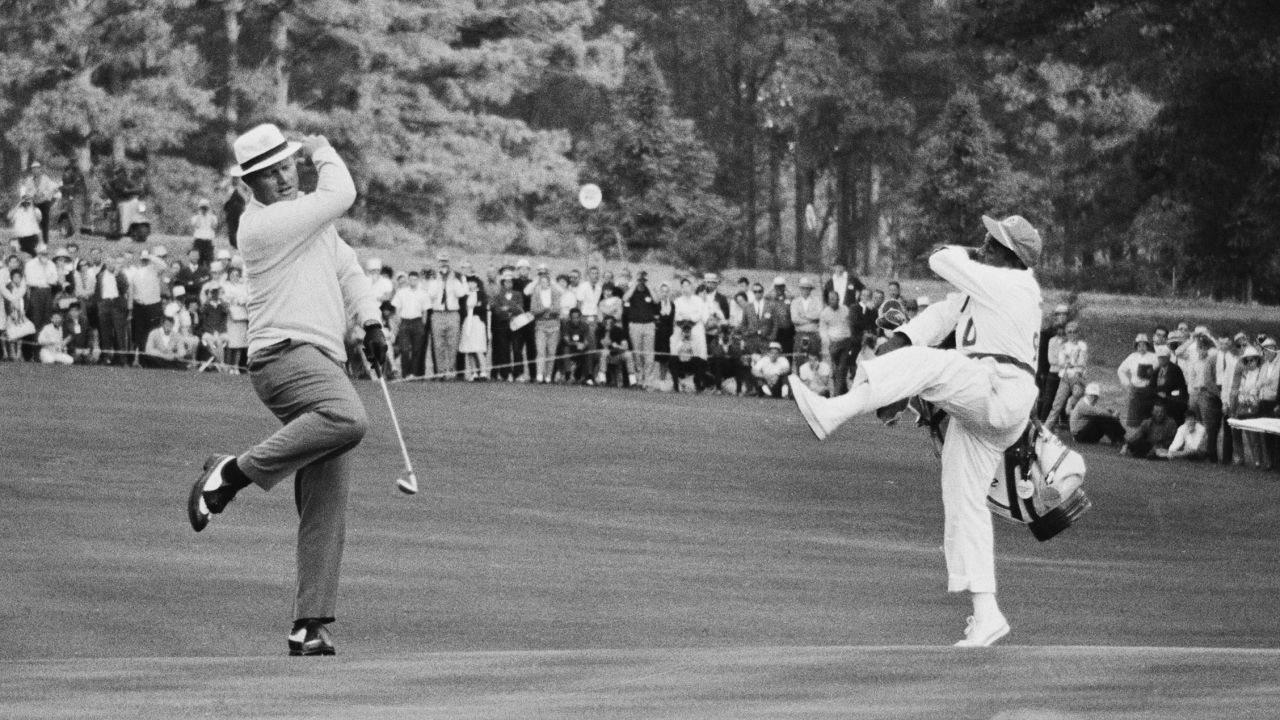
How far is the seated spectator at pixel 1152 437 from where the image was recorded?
2698 cm

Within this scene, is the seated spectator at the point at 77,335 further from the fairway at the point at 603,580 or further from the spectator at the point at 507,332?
the fairway at the point at 603,580

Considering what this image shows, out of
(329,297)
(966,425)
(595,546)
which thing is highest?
(329,297)

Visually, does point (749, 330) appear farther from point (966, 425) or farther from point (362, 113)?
point (966, 425)

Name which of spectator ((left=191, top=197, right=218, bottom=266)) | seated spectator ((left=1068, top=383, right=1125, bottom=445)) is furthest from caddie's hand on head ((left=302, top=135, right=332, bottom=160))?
spectator ((left=191, top=197, right=218, bottom=266))

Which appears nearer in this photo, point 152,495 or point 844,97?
point 152,495

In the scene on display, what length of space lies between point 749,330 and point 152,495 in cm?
2186

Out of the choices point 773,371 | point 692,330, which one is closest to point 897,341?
point 773,371

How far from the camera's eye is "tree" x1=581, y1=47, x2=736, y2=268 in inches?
2295

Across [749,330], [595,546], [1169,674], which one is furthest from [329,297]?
[749,330]

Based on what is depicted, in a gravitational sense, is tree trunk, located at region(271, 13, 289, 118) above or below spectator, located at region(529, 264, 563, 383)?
above

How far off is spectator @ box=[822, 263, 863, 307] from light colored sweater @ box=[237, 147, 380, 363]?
86.4ft

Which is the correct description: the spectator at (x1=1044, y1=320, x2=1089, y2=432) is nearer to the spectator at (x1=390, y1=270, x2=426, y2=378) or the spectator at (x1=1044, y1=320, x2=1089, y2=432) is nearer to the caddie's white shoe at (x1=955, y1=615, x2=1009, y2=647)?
the spectator at (x1=390, y1=270, x2=426, y2=378)

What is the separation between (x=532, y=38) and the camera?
57.5 meters

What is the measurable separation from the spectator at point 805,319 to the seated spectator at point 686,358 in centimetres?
160
